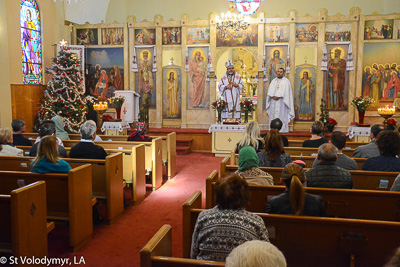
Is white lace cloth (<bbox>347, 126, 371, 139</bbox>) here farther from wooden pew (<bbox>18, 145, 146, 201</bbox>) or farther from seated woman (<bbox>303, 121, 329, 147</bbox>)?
wooden pew (<bbox>18, 145, 146, 201</bbox>)

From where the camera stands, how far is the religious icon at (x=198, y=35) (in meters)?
13.1

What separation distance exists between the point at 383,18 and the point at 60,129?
1051 centimetres

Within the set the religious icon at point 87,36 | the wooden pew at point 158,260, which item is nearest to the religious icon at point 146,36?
the religious icon at point 87,36

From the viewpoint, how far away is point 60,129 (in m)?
7.56

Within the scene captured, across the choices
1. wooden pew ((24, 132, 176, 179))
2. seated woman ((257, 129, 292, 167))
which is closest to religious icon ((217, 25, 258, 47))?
wooden pew ((24, 132, 176, 179))

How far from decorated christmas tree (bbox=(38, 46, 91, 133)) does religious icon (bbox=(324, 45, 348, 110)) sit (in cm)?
824

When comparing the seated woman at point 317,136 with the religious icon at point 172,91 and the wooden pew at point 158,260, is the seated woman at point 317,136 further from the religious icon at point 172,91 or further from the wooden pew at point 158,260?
the religious icon at point 172,91

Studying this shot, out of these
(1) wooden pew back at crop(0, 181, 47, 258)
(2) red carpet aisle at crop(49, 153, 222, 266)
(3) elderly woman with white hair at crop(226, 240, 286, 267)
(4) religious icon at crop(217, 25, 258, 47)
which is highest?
(4) religious icon at crop(217, 25, 258, 47)

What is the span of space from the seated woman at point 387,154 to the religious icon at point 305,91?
332 inches

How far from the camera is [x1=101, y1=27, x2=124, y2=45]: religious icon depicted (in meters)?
13.6

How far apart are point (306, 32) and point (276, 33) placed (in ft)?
3.30

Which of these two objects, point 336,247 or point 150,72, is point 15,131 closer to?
point 336,247

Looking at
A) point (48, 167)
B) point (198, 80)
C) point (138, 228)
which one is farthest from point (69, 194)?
point (198, 80)

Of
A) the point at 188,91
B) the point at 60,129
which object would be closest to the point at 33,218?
the point at 60,129
